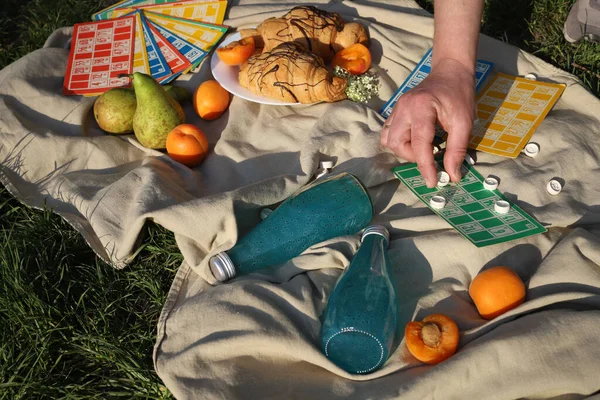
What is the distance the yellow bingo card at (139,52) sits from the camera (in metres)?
2.80

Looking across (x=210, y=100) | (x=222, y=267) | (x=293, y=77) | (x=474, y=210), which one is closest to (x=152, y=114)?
(x=210, y=100)

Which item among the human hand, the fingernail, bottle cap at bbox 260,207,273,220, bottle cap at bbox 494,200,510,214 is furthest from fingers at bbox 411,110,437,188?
bottle cap at bbox 260,207,273,220

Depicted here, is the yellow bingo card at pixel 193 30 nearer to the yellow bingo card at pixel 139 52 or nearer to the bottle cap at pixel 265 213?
the yellow bingo card at pixel 139 52

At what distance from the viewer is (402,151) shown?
2010mm

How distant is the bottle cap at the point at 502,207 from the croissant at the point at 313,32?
1025mm

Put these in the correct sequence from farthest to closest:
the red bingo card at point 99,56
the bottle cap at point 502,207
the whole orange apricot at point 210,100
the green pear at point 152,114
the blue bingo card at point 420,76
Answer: the red bingo card at point 99,56, the whole orange apricot at point 210,100, the blue bingo card at point 420,76, the green pear at point 152,114, the bottle cap at point 502,207

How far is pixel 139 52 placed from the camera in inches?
114

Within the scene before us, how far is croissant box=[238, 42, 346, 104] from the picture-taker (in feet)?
7.81

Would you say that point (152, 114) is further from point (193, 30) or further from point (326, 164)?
point (193, 30)

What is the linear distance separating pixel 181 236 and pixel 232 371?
0.52 meters

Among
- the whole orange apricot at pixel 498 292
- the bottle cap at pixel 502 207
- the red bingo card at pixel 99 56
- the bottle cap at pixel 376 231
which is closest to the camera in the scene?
the whole orange apricot at pixel 498 292

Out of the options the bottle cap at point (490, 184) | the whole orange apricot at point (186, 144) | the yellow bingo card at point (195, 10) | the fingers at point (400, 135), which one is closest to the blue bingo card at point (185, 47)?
the yellow bingo card at point (195, 10)

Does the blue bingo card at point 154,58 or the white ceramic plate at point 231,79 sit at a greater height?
the white ceramic plate at point 231,79

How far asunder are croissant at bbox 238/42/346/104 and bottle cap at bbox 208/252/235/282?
31.2 inches
